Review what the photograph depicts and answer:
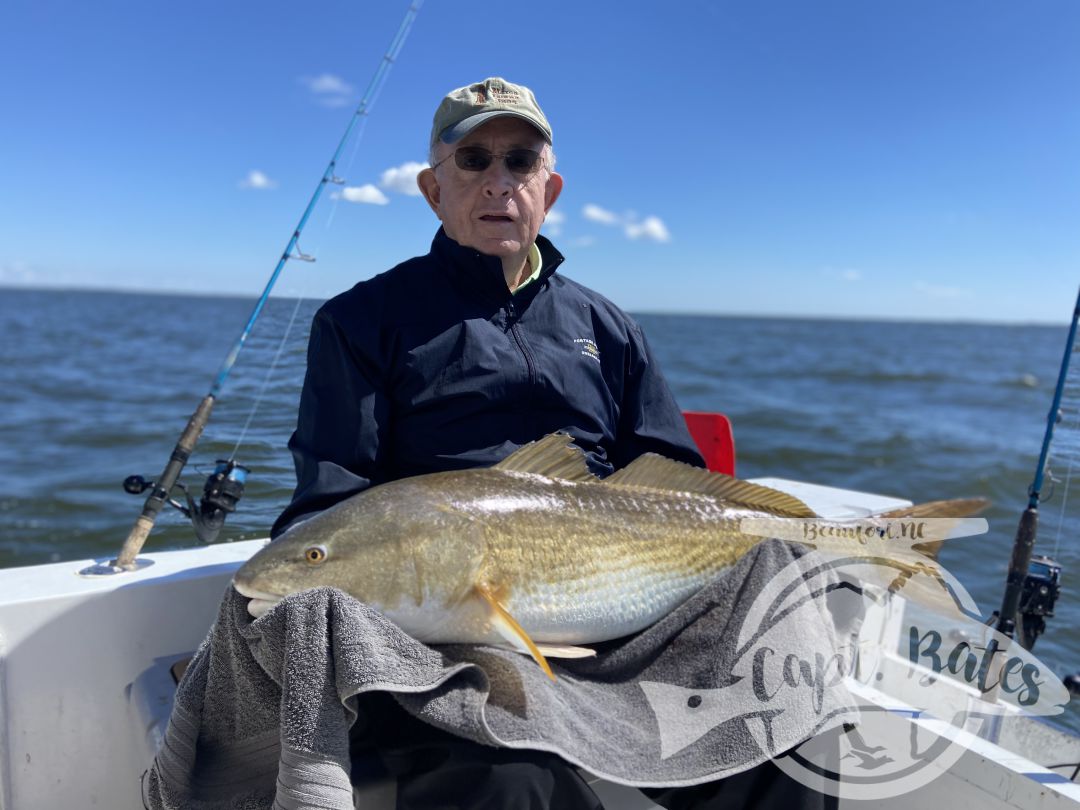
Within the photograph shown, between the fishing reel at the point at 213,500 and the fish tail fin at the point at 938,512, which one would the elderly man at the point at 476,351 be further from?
the fishing reel at the point at 213,500

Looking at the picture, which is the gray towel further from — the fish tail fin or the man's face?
the man's face

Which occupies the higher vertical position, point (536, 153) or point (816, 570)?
point (536, 153)

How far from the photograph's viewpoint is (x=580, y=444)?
9.37ft

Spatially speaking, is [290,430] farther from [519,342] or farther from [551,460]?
[551,460]

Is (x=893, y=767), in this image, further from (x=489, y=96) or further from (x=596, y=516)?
(x=489, y=96)

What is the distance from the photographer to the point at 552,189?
3.12 meters

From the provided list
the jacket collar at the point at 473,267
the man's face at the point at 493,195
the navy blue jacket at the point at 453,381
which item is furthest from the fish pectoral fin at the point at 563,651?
the man's face at the point at 493,195

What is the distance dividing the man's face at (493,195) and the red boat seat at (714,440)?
1282 mm

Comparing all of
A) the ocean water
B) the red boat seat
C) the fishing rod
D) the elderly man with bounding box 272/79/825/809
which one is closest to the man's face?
the elderly man with bounding box 272/79/825/809

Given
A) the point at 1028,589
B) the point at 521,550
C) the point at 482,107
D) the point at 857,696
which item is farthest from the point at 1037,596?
the point at 482,107

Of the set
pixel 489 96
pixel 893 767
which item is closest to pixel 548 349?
pixel 489 96

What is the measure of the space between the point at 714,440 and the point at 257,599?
90.1 inches

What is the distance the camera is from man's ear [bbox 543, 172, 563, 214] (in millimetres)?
3072

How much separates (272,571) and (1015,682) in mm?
2692
